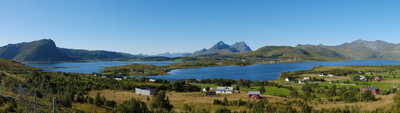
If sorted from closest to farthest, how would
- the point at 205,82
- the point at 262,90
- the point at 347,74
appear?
1. the point at 262,90
2. the point at 205,82
3. the point at 347,74

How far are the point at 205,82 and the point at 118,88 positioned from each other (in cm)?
3438

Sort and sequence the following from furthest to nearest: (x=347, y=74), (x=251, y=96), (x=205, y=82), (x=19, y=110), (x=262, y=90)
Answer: (x=347, y=74) < (x=205, y=82) < (x=262, y=90) < (x=251, y=96) < (x=19, y=110)

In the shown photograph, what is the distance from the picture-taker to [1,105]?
16.3 meters

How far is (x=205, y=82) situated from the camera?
83188mm

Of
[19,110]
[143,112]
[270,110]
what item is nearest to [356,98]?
[270,110]

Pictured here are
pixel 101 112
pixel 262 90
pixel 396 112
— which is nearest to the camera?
pixel 396 112

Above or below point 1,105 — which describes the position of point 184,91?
below

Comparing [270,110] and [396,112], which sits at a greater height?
[396,112]

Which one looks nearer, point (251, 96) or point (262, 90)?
point (251, 96)

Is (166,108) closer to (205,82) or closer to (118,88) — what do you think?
(118,88)

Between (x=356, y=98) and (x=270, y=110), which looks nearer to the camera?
(x=270, y=110)

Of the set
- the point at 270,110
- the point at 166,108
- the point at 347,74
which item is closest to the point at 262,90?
the point at 270,110

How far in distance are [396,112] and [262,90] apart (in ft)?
115

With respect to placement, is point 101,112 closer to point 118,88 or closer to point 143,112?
point 143,112
